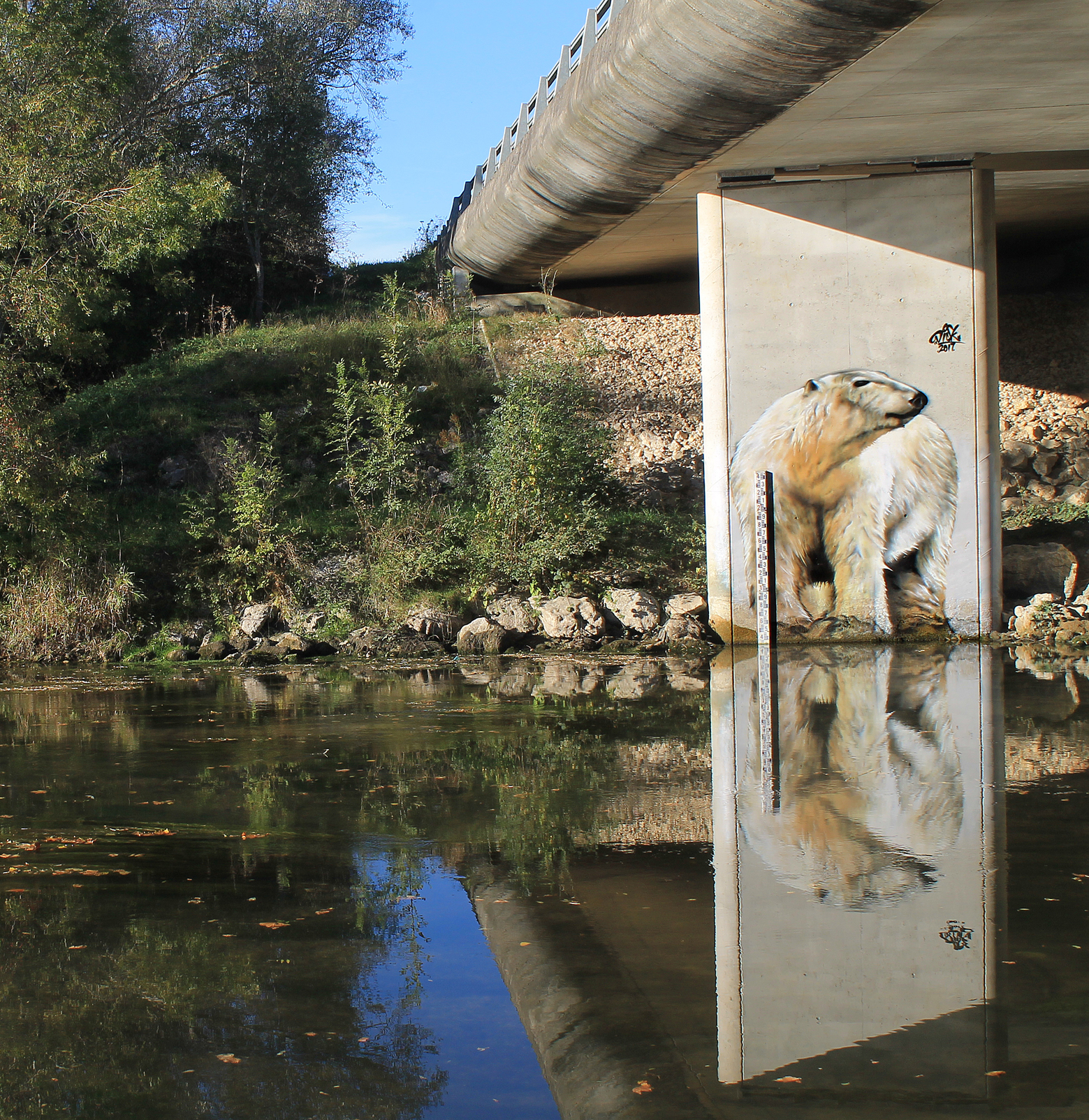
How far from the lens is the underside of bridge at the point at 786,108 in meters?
8.70

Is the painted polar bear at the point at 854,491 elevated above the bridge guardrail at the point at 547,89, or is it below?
below

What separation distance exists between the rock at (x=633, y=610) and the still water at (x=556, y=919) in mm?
5060

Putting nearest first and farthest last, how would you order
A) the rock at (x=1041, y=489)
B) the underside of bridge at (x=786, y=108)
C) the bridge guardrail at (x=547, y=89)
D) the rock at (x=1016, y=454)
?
the underside of bridge at (x=786, y=108)
the bridge guardrail at (x=547, y=89)
the rock at (x=1041, y=489)
the rock at (x=1016, y=454)

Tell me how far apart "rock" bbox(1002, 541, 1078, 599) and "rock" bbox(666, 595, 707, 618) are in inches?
152

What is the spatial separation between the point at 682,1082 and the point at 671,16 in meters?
8.44

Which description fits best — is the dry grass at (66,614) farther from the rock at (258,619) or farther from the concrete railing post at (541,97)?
the concrete railing post at (541,97)

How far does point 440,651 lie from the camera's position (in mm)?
14484

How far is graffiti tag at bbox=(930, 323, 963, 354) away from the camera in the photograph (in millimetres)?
13008

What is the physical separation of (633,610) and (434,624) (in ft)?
8.63

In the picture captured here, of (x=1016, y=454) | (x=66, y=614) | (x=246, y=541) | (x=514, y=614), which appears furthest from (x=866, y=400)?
(x=66, y=614)

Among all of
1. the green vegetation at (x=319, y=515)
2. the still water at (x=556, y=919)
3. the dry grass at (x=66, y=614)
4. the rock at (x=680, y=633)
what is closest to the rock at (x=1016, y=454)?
the green vegetation at (x=319, y=515)

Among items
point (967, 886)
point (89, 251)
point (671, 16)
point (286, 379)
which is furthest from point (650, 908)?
point (286, 379)

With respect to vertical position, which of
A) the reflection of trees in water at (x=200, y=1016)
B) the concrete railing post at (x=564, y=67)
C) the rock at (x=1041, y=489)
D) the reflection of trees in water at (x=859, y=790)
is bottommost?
the reflection of trees in water at (x=200, y=1016)

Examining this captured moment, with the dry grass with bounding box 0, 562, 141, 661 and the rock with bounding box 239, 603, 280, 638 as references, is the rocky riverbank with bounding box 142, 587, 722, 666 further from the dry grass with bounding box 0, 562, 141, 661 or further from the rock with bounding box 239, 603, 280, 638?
the dry grass with bounding box 0, 562, 141, 661
